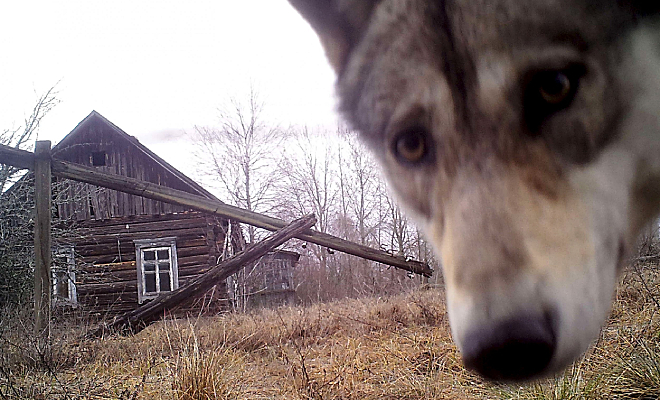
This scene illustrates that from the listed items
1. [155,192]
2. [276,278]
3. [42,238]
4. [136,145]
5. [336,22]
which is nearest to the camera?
[336,22]

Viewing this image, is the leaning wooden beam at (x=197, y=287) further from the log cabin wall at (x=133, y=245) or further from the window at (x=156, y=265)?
the window at (x=156, y=265)

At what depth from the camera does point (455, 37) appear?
120cm

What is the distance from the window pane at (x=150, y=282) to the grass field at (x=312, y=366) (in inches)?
427

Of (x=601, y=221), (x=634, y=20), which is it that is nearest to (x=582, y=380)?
(x=601, y=221)

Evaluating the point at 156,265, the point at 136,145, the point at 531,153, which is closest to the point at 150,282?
the point at 156,265

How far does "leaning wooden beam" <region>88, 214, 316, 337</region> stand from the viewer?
5902 millimetres

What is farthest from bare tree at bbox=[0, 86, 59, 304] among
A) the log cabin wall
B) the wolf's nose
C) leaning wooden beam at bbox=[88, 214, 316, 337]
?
the wolf's nose

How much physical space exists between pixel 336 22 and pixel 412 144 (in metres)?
0.64

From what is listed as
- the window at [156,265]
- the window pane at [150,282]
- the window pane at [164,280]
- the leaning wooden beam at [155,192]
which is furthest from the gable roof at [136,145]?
the leaning wooden beam at [155,192]

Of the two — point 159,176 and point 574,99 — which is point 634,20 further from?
point 159,176

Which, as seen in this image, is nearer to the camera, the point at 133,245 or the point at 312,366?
the point at 312,366

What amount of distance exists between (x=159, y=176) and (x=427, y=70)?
16408 mm

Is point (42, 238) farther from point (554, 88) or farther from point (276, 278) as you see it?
point (276, 278)

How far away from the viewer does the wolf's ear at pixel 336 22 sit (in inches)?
62.8
